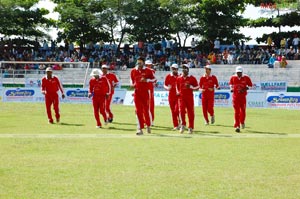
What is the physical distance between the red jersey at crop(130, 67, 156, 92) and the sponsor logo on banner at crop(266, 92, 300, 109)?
15.0 meters

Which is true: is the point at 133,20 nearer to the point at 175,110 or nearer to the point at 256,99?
the point at 256,99

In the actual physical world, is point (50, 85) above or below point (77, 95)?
above

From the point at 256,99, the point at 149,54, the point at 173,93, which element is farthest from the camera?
the point at 149,54

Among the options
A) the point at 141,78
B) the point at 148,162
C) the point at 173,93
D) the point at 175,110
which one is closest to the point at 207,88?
the point at 173,93

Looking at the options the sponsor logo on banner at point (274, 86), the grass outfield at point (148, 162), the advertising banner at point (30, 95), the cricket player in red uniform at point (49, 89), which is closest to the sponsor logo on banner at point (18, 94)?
the advertising banner at point (30, 95)

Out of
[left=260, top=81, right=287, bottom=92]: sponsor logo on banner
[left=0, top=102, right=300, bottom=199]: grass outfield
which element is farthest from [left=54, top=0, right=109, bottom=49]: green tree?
[left=0, top=102, right=300, bottom=199]: grass outfield

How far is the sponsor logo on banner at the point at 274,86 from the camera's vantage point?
37844mm

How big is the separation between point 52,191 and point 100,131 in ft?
34.0

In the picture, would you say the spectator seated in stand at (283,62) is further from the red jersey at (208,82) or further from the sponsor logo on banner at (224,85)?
the red jersey at (208,82)

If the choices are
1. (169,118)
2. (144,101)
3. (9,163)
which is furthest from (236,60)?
(9,163)

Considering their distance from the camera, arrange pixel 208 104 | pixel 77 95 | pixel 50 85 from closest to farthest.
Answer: pixel 50 85, pixel 208 104, pixel 77 95

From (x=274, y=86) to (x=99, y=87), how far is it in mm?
18295

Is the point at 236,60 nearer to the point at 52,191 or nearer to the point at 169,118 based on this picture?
the point at 169,118

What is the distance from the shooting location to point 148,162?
13.2 meters
